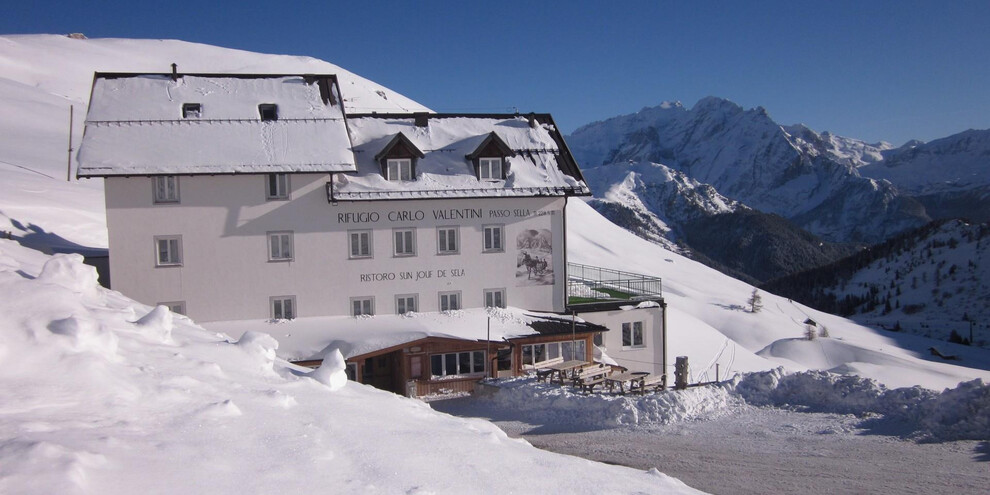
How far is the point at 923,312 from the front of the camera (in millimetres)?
149125

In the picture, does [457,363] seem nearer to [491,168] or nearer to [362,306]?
[362,306]

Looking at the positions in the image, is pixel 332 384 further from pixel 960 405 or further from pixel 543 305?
pixel 543 305

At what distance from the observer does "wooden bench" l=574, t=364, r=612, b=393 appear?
79.3 feet

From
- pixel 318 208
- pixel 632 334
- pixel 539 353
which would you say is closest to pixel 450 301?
pixel 539 353

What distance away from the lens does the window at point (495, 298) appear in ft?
105

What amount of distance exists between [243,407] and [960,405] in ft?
54.9

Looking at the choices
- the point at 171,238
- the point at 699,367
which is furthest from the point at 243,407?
the point at 699,367

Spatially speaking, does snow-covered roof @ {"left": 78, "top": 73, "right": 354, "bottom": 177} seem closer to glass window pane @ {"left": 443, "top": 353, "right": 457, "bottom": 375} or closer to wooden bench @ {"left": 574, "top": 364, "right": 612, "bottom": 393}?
glass window pane @ {"left": 443, "top": 353, "right": 457, "bottom": 375}

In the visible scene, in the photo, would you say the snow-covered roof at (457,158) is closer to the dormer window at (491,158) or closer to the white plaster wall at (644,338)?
the dormer window at (491,158)

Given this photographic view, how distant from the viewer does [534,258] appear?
3228cm

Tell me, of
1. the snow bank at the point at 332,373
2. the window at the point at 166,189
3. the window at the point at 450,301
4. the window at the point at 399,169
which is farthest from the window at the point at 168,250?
the snow bank at the point at 332,373

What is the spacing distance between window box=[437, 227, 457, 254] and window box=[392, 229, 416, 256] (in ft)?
3.63

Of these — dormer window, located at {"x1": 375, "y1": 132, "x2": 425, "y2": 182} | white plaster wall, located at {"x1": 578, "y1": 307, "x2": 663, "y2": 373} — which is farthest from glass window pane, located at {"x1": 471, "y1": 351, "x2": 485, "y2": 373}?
dormer window, located at {"x1": 375, "y1": 132, "x2": 425, "y2": 182}

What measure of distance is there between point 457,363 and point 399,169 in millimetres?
8718
